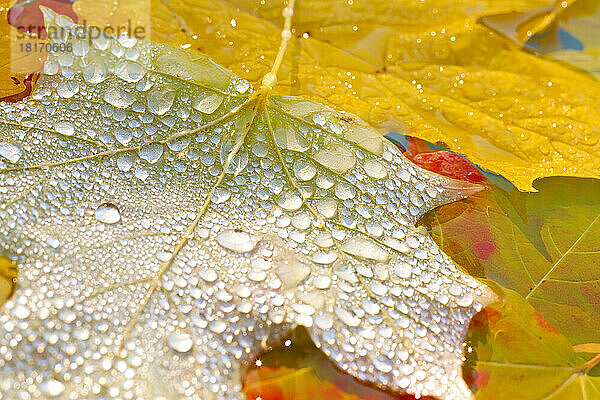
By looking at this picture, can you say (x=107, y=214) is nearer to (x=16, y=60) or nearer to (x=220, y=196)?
(x=220, y=196)

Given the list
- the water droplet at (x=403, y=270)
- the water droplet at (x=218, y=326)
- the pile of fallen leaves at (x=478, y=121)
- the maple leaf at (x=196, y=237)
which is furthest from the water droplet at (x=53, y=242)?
the water droplet at (x=403, y=270)

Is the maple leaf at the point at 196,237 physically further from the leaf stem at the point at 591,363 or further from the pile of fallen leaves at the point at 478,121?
the leaf stem at the point at 591,363

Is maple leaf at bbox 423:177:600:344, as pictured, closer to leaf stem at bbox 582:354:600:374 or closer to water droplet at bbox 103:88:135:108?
leaf stem at bbox 582:354:600:374

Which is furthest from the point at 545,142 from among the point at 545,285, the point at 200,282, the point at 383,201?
the point at 200,282

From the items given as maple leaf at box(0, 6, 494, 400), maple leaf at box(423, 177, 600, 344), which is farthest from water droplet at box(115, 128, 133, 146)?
maple leaf at box(423, 177, 600, 344)

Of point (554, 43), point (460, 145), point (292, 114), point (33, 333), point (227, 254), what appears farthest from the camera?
point (554, 43)

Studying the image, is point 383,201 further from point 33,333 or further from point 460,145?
point 33,333
